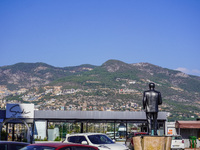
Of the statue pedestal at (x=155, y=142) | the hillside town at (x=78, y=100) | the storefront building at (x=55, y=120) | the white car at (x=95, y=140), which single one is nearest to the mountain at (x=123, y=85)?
the hillside town at (x=78, y=100)

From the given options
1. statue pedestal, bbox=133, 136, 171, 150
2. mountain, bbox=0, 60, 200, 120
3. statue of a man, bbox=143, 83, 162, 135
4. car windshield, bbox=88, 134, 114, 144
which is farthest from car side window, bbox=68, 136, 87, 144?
mountain, bbox=0, 60, 200, 120

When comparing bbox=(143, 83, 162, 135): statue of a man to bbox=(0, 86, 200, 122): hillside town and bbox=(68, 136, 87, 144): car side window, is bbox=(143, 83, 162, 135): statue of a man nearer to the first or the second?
bbox=(68, 136, 87, 144): car side window

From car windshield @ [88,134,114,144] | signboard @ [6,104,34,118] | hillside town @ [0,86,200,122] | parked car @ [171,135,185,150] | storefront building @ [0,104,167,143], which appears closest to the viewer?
car windshield @ [88,134,114,144]

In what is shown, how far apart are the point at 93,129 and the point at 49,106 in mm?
72321

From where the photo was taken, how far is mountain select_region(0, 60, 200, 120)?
126m

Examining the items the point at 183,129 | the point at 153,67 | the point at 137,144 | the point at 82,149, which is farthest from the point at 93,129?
the point at 153,67

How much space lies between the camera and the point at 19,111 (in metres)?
44.5

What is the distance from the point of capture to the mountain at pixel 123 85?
126000mm

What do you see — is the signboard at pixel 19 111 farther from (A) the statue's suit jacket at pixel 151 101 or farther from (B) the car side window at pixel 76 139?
(A) the statue's suit jacket at pixel 151 101

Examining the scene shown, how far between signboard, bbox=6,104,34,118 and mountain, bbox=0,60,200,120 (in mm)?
68292

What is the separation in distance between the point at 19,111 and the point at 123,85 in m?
106

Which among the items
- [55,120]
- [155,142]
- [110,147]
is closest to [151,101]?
[155,142]

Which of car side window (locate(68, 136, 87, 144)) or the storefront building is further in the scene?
the storefront building

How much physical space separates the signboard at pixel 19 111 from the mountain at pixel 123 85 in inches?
2689
